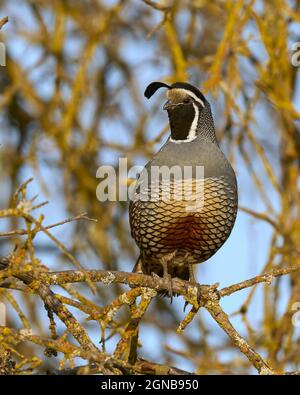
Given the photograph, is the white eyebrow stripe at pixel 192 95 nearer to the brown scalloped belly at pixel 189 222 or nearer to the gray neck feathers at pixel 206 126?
the gray neck feathers at pixel 206 126

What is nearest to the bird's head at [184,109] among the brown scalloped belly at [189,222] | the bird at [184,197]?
the bird at [184,197]

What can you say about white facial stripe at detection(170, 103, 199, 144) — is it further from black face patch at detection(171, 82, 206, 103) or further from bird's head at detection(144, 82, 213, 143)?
black face patch at detection(171, 82, 206, 103)

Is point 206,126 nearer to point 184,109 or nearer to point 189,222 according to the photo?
point 184,109

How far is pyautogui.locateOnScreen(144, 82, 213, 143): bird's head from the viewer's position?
144 inches

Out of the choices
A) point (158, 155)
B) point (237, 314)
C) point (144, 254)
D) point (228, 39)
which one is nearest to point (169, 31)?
point (228, 39)

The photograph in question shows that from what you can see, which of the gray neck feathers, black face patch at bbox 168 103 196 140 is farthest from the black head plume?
the gray neck feathers

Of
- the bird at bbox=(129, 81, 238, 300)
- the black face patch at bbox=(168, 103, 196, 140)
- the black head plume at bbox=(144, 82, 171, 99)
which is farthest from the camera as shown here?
the black face patch at bbox=(168, 103, 196, 140)

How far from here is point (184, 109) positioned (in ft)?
12.3

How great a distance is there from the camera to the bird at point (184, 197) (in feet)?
11.1

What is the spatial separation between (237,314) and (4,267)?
1.35 m

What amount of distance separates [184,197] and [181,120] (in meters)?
0.50

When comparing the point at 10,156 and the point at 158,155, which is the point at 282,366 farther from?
the point at 10,156

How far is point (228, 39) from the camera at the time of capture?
3982 millimetres

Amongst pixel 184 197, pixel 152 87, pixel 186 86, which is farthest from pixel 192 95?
pixel 184 197
